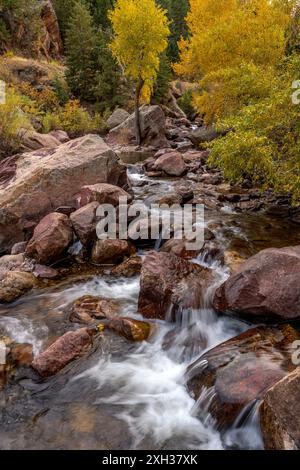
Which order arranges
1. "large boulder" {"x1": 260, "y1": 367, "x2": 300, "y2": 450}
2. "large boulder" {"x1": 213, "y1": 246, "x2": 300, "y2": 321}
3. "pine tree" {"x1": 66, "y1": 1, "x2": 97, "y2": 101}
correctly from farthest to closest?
1. "pine tree" {"x1": 66, "y1": 1, "x2": 97, "y2": 101}
2. "large boulder" {"x1": 213, "y1": 246, "x2": 300, "y2": 321}
3. "large boulder" {"x1": 260, "y1": 367, "x2": 300, "y2": 450}

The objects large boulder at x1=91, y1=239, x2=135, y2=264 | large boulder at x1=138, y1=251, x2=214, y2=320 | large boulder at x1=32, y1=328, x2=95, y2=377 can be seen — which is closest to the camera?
large boulder at x1=32, y1=328, x2=95, y2=377

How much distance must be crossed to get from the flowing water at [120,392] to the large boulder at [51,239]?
54.1 inches

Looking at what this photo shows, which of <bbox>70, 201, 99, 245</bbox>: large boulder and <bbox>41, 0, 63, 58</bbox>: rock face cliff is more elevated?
<bbox>41, 0, 63, 58</bbox>: rock face cliff

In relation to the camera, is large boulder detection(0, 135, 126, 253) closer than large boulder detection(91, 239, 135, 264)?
No

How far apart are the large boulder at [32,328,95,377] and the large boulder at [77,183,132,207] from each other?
494 cm

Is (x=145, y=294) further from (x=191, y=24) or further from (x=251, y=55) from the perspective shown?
(x=191, y=24)

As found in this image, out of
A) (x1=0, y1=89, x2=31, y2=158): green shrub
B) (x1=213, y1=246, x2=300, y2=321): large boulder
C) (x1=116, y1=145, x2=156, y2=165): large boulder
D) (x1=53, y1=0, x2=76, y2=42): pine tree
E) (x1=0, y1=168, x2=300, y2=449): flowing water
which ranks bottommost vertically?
(x1=116, y1=145, x2=156, y2=165): large boulder

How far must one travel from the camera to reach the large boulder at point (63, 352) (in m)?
5.47

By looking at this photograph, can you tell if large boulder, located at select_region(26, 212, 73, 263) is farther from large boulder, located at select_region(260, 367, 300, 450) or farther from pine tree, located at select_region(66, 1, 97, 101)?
pine tree, located at select_region(66, 1, 97, 101)

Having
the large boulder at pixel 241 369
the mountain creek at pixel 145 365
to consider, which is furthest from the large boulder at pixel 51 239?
the large boulder at pixel 241 369

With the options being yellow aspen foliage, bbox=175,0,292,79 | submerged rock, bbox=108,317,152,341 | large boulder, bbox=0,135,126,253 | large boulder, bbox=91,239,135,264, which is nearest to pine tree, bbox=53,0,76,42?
yellow aspen foliage, bbox=175,0,292,79

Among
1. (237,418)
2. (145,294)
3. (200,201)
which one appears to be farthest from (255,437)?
(200,201)

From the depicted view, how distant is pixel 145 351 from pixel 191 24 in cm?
3058

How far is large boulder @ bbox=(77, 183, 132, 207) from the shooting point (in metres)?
10.3
